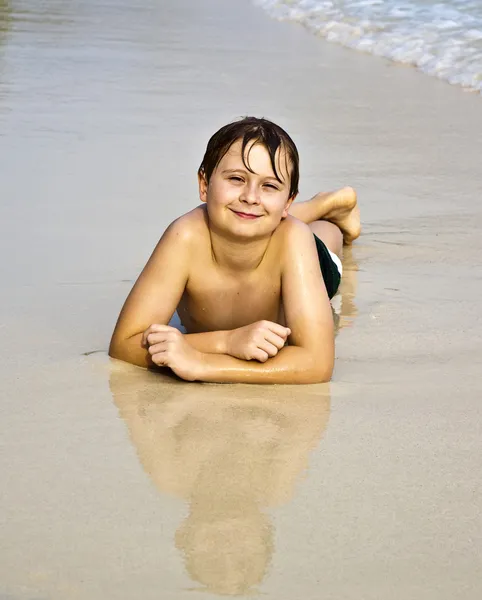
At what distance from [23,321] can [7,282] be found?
0.37 m

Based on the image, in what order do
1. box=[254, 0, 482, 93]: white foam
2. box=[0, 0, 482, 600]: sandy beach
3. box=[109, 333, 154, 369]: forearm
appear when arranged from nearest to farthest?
box=[0, 0, 482, 600]: sandy beach
box=[109, 333, 154, 369]: forearm
box=[254, 0, 482, 93]: white foam

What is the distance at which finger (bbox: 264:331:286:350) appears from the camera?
9.77ft

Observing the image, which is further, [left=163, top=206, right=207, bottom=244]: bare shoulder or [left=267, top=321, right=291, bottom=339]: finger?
[left=163, top=206, right=207, bottom=244]: bare shoulder

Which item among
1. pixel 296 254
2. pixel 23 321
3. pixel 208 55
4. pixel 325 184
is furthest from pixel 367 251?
pixel 208 55

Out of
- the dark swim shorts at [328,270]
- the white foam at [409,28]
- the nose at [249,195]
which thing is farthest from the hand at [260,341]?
the white foam at [409,28]

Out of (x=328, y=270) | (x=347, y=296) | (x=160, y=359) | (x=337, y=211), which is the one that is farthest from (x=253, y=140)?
(x=337, y=211)

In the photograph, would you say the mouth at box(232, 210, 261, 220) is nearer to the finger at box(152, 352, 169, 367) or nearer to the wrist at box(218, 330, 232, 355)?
the wrist at box(218, 330, 232, 355)

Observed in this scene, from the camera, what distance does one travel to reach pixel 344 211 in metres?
4.48

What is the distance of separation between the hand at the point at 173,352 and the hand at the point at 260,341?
119mm

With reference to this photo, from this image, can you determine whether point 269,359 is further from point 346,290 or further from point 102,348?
point 346,290

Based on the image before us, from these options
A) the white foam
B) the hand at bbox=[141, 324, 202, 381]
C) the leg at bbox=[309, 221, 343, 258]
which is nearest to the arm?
the hand at bbox=[141, 324, 202, 381]

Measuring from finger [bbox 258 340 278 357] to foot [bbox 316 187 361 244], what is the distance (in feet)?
5.17

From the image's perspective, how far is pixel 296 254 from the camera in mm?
3164

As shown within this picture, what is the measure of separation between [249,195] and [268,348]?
17.7 inches
